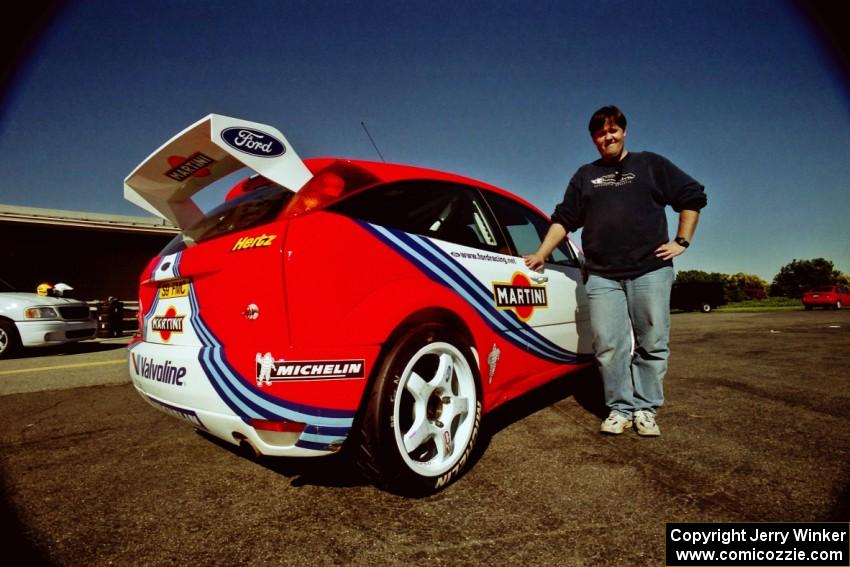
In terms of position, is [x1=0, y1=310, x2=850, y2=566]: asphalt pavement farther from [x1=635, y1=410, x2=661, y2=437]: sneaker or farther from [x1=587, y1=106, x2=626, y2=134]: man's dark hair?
[x1=587, y1=106, x2=626, y2=134]: man's dark hair

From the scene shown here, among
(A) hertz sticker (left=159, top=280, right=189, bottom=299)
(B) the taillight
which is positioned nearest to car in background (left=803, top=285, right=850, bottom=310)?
(B) the taillight

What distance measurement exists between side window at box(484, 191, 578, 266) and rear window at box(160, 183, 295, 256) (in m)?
1.34

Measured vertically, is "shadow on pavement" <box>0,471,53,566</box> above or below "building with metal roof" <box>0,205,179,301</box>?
below

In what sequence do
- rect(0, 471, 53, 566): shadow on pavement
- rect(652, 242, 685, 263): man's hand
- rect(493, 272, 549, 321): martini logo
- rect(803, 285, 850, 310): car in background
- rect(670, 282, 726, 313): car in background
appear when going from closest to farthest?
rect(0, 471, 53, 566): shadow on pavement → rect(493, 272, 549, 321): martini logo → rect(652, 242, 685, 263): man's hand → rect(670, 282, 726, 313): car in background → rect(803, 285, 850, 310): car in background

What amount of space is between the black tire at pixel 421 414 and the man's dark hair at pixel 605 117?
5.39ft

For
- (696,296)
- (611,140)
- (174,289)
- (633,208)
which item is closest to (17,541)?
(174,289)

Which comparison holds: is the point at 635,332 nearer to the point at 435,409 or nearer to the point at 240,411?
the point at 435,409

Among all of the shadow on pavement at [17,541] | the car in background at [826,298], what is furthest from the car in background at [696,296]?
the shadow on pavement at [17,541]

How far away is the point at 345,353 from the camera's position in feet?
5.14

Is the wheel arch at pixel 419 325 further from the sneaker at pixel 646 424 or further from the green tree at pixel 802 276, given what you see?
the green tree at pixel 802 276

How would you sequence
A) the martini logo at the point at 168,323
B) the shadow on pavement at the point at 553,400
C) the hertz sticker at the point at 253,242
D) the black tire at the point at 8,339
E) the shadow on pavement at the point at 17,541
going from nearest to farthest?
the shadow on pavement at the point at 17,541 < the hertz sticker at the point at 253,242 < the martini logo at the point at 168,323 < the shadow on pavement at the point at 553,400 < the black tire at the point at 8,339

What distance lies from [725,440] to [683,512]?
99 cm

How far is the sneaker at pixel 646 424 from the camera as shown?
2414 mm

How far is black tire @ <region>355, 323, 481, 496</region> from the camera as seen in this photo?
64.1 inches
